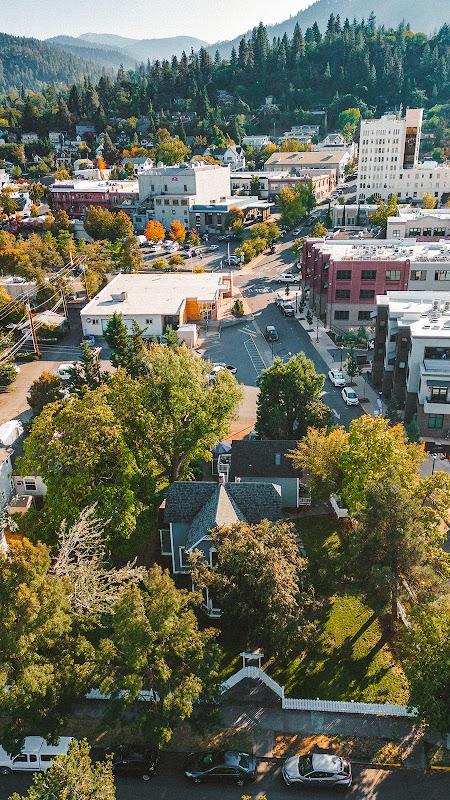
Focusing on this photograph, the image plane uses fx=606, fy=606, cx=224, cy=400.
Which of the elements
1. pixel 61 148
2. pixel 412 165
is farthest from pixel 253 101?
pixel 412 165

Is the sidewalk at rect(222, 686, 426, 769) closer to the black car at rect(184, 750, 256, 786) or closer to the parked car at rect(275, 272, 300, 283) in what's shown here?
the black car at rect(184, 750, 256, 786)

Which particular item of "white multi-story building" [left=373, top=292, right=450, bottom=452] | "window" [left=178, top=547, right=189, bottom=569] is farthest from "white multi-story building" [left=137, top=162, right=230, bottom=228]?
"window" [left=178, top=547, right=189, bottom=569]

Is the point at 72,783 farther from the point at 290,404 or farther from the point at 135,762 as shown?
the point at 290,404

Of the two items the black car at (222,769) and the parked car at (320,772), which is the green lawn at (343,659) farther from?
the black car at (222,769)

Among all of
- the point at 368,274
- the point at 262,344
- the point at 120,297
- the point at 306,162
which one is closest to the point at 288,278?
the point at 368,274

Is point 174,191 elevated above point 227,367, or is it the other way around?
point 174,191

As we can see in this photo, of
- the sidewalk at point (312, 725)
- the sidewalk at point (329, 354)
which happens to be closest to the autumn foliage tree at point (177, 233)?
the sidewalk at point (329, 354)
